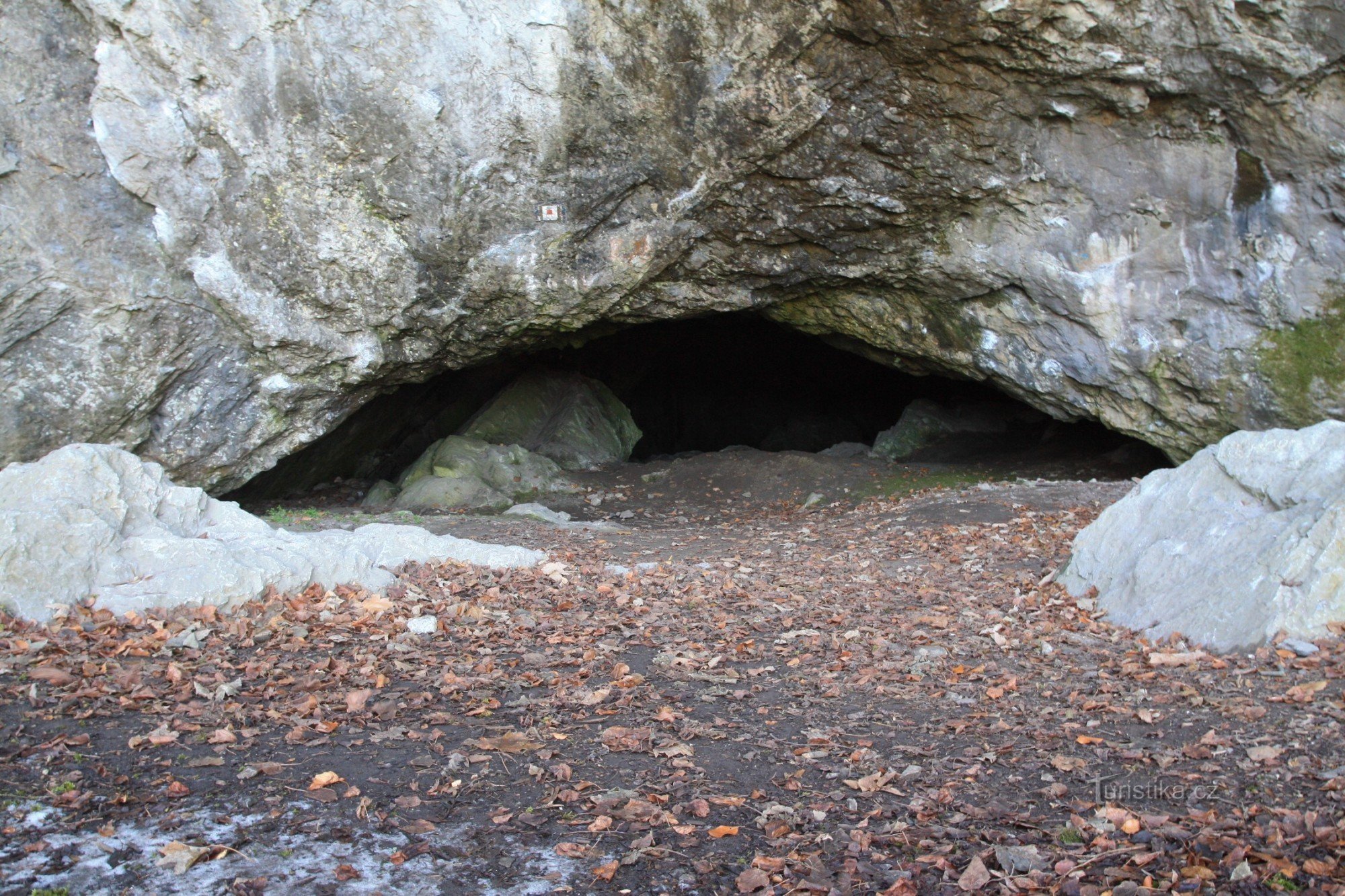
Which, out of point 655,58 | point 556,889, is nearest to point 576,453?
point 655,58

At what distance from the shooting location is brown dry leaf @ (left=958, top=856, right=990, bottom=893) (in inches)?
110

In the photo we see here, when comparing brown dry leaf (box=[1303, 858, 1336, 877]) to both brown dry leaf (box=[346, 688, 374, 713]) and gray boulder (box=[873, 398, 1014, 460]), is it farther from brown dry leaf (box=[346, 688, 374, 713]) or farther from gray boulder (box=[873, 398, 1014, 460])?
gray boulder (box=[873, 398, 1014, 460])

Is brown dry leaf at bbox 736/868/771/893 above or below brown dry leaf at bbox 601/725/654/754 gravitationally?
above

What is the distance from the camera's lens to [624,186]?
30.0ft

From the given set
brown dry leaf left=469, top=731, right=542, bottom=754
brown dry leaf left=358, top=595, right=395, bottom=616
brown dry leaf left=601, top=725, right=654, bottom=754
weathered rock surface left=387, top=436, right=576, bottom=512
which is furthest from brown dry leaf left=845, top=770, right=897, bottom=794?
weathered rock surface left=387, top=436, right=576, bottom=512

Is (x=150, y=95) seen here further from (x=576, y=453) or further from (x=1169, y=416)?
(x=1169, y=416)

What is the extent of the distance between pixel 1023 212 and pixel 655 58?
392cm

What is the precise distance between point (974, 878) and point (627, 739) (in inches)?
63.3

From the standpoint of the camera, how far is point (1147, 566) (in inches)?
218

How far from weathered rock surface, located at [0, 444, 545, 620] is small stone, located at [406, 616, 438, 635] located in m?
0.75

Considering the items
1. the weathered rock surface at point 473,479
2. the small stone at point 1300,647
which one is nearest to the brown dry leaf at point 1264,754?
the small stone at point 1300,647

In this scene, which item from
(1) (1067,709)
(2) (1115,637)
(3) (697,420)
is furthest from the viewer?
(3) (697,420)

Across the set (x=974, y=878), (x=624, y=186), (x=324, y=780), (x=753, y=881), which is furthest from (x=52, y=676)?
(x=624, y=186)

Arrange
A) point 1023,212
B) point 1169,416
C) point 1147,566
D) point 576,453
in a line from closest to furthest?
point 1147,566 < point 1023,212 < point 1169,416 < point 576,453
